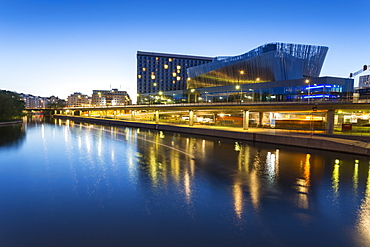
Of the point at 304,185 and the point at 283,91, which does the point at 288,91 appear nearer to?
the point at 283,91

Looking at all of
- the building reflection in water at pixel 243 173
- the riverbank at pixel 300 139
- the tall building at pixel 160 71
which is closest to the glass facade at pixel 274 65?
the riverbank at pixel 300 139

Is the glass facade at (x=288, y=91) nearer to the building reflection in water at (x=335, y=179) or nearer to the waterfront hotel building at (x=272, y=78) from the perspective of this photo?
the waterfront hotel building at (x=272, y=78)

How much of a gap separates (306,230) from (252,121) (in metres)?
61.6

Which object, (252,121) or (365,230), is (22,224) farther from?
(252,121)

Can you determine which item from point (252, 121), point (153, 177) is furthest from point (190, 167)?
point (252, 121)

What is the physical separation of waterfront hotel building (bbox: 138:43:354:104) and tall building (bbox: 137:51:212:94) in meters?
62.0

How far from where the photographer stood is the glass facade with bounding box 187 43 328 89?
247ft

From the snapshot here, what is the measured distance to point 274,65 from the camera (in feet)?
246

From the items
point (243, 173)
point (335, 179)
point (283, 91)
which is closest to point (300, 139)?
point (335, 179)

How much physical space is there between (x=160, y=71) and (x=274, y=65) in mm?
101588

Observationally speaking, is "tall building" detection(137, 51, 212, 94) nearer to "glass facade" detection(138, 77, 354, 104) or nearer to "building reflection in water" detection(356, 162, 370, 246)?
"glass facade" detection(138, 77, 354, 104)

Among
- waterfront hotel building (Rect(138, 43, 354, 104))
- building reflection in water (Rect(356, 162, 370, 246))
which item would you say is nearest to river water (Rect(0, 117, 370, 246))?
building reflection in water (Rect(356, 162, 370, 246))

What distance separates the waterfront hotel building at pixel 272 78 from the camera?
58938 millimetres

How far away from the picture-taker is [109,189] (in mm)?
15727
